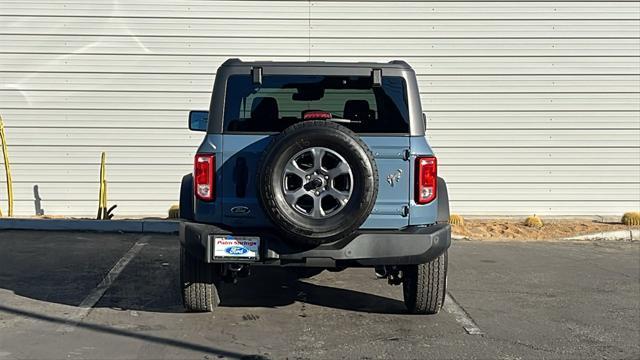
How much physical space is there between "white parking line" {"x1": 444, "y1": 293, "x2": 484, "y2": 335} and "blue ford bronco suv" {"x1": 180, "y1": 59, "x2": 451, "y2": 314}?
11.5 inches

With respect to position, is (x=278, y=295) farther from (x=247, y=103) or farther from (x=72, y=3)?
(x=72, y=3)

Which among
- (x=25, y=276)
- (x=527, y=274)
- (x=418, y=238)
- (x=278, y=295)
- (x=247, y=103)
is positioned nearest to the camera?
(x=418, y=238)

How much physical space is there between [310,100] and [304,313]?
1748mm

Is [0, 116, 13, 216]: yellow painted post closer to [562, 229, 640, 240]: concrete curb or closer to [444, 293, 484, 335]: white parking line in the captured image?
[444, 293, 484, 335]: white parking line

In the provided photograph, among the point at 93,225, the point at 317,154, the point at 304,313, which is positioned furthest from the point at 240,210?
the point at 93,225

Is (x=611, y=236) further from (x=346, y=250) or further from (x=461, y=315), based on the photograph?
(x=346, y=250)

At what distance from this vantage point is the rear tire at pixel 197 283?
5.60 metres

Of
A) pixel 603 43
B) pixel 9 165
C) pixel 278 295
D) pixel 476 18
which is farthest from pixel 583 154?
pixel 9 165

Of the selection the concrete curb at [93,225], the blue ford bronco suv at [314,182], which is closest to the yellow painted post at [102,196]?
the concrete curb at [93,225]

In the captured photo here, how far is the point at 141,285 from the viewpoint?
6938mm

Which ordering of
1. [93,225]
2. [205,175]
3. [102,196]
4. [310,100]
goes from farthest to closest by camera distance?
[102,196] → [93,225] → [310,100] → [205,175]

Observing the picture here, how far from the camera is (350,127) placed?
538 centimetres

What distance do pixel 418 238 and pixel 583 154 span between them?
8.04 metres

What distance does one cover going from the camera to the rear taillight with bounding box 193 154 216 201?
207 inches
